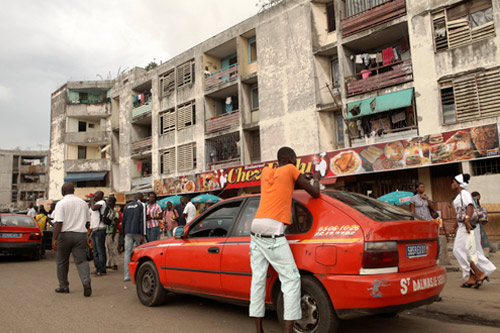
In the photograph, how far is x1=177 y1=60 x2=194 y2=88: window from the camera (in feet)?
79.4

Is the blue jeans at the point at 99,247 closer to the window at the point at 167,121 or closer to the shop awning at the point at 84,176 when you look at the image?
the window at the point at 167,121

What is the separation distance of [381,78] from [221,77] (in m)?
9.88

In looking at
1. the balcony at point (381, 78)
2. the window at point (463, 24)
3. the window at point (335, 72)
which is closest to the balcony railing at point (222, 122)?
the window at point (335, 72)

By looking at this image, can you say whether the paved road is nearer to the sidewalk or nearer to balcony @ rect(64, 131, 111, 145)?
the sidewalk

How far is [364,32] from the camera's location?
51.2 ft

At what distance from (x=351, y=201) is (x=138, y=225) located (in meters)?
5.17

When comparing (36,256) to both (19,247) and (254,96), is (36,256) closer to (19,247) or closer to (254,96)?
(19,247)

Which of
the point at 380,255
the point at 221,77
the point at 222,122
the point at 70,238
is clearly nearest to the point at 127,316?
the point at 70,238

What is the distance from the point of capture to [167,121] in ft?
85.0

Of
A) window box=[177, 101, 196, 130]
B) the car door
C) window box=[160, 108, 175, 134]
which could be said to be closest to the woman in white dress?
the car door

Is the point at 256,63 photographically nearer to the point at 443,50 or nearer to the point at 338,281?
the point at 443,50

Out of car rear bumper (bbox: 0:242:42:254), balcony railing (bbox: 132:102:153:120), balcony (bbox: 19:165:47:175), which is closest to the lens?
car rear bumper (bbox: 0:242:42:254)

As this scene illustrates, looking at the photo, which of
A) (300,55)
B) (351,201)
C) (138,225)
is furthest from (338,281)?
(300,55)

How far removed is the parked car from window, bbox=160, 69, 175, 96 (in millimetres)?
15750
